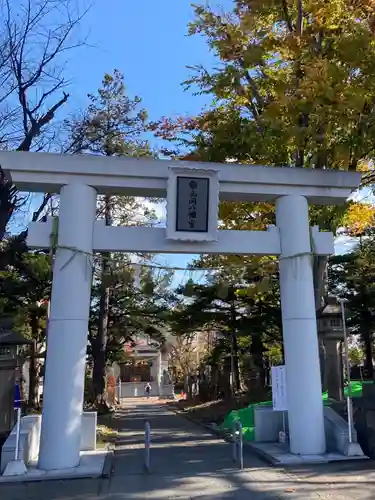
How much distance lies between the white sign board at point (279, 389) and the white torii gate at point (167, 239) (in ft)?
0.71

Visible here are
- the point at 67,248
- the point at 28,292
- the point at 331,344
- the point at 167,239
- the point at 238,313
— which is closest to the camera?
the point at 67,248

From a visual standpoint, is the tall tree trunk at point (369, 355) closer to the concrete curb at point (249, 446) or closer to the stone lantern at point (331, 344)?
the stone lantern at point (331, 344)

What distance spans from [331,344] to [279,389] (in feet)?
24.2

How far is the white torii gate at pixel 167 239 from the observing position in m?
8.74

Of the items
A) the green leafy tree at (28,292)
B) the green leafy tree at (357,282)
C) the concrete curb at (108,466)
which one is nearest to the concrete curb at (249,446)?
the concrete curb at (108,466)

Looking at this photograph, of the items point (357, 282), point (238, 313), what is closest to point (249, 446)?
point (238, 313)

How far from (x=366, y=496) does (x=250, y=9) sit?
9983mm

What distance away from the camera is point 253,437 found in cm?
1184

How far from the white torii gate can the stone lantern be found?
6.72 metres

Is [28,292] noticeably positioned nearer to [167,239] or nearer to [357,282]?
[167,239]

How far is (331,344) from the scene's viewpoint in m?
16.6

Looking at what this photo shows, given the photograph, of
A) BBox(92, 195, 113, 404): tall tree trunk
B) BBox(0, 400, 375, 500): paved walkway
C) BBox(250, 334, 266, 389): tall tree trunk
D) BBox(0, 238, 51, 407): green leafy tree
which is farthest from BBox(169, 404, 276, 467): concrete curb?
BBox(0, 238, 51, 407): green leafy tree

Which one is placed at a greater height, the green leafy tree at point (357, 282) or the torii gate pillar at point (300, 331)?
the green leafy tree at point (357, 282)

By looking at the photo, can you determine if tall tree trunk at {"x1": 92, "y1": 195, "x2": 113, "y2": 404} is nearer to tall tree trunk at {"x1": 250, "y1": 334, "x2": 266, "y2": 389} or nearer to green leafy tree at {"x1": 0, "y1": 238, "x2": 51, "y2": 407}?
green leafy tree at {"x1": 0, "y1": 238, "x2": 51, "y2": 407}
